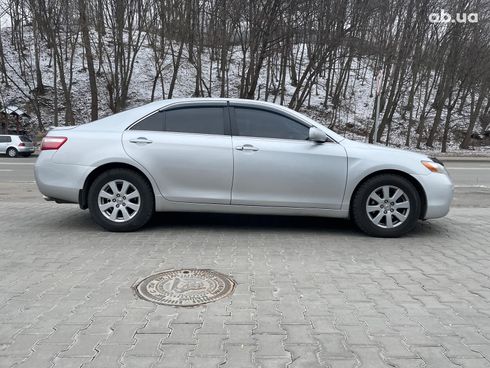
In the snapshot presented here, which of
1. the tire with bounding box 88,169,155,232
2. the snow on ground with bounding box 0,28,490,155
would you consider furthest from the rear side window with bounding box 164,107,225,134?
the snow on ground with bounding box 0,28,490,155

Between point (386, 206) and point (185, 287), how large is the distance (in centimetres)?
273

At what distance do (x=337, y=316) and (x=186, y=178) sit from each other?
8.46 feet

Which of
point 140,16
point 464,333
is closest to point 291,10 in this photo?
point 140,16

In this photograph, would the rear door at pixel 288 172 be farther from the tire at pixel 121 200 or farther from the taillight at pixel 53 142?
the taillight at pixel 53 142

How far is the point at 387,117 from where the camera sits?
27344 millimetres

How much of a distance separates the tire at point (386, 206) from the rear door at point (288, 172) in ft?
0.89

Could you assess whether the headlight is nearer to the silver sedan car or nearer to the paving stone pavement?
the silver sedan car

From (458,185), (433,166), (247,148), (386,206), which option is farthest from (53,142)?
(458,185)

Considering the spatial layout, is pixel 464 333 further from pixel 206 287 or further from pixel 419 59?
pixel 419 59

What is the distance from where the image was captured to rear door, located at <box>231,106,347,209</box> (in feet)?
16.3

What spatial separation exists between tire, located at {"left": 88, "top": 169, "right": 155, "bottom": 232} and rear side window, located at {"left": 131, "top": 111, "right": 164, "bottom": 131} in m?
0.56

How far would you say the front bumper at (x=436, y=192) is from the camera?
5.02 metres

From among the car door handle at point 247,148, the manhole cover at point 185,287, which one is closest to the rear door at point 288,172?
the car door handle at point 247,148

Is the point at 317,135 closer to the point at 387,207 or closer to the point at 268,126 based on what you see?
the point at 268,126
